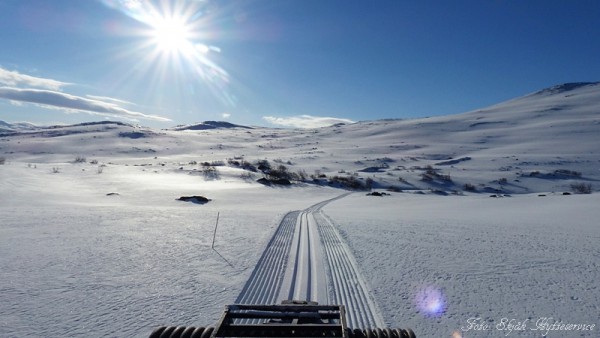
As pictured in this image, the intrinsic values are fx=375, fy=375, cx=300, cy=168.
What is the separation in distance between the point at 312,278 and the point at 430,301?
243cm

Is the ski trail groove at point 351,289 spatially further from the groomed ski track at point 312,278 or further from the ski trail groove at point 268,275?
the ski trail groove at point 268,275

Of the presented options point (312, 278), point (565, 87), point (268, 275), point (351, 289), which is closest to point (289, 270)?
point (268, 275)

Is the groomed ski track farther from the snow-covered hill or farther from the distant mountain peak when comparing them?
the distant mountain peak

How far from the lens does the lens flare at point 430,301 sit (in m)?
6.38

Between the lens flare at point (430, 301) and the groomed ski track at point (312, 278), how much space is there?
0.82 m

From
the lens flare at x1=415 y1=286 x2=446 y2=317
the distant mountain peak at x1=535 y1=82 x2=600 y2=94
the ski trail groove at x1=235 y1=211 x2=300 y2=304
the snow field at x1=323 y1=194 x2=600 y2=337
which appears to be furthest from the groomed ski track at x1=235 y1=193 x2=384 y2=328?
the distant mountain peak at x1=535 y1=82 x2=600 y2=94

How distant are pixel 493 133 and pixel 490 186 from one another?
2418 inches

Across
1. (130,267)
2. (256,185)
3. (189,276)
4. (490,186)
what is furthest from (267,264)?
(490,186)

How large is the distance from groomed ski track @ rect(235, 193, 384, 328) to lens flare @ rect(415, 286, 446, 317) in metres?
0.82

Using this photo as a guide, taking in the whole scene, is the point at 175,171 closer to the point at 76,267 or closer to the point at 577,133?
the point at 76,267

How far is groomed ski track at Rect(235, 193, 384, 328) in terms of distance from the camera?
6703 millimetres

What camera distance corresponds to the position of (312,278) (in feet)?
26.4

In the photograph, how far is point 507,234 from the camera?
13109 millimetres

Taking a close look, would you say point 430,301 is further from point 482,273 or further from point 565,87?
point 565,87
